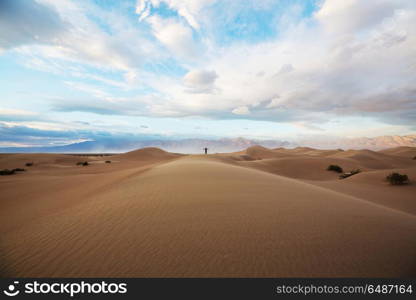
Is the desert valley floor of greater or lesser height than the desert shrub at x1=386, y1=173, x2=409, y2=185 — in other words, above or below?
above

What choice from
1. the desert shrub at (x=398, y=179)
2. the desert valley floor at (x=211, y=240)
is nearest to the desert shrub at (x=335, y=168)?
the desert shrub at (x=398, y=179)

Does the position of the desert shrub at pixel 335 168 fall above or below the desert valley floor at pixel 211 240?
below

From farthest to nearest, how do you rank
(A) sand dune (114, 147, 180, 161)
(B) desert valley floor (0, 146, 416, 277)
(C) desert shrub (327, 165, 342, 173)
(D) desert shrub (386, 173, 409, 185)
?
1. (A) sand dune (114, 147, 180, 161)
2. (C) desert shrub (327, 165, 342, 173)
3. (D) desert shrub (386, 173, 409, 185)
4. (B) desert valley floor (0, 146, 416, 277)

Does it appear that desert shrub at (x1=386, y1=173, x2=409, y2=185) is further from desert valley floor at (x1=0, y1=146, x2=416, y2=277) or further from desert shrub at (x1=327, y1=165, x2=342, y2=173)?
desert valley floor at (x1=0, y1=146, x2=416, y2=277)

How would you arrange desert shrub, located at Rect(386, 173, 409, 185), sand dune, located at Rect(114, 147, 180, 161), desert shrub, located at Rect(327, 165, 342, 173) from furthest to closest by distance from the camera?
sand dune, located at Rect(114, 147, 180, 161) < desert shrub, located at Rect(327, 165, 342, 173) < desert shrub, located at Rect(386, 173, 409, 185)

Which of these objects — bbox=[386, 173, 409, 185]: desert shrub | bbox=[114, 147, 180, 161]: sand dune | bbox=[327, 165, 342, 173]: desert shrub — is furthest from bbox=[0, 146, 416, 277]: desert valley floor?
bbox=[114, 147, 180, 161]: sand dune

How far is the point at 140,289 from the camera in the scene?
220cm

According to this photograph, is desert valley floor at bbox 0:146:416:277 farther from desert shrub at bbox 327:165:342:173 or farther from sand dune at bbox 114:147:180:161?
sand dune at bbox 114:147:180:161

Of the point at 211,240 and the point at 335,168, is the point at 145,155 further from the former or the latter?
the point at 211,240

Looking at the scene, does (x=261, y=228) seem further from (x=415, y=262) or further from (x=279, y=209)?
(x=415, y=262)

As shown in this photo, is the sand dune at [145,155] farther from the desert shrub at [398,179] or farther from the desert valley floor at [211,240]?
the desert valley floor at [211,240]

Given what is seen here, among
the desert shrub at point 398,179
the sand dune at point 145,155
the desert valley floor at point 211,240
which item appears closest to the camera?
the desert valley floor at point 211,240

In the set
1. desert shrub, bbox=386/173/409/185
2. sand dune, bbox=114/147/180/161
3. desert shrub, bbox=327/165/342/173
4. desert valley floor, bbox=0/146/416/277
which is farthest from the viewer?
sand dune, bbox=114/147/180/161

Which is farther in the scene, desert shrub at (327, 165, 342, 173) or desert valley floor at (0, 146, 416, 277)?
desert shrub at (327, 165, 342, 173)
